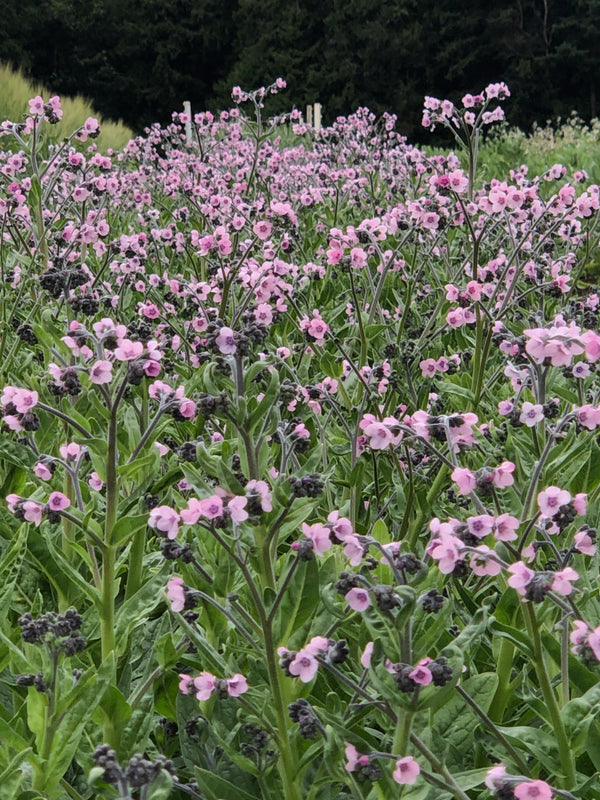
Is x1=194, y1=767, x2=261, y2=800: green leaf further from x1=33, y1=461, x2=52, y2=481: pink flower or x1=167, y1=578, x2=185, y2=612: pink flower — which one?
x1=33, y1=461, x2=52, y2=481: pink flower

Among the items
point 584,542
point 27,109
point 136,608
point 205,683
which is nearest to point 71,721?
point 205,683

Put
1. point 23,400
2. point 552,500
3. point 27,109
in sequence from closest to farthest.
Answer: point 552,500 < point 23,400 < point 27,109

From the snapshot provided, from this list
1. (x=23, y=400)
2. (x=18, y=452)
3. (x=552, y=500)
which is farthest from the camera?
(x=18, y=452)

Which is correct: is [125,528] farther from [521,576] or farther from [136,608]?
[521,576]

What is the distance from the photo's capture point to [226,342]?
4.95ft

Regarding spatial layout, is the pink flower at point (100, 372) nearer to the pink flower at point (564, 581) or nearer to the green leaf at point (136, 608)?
the green leaf at point (136, 608)

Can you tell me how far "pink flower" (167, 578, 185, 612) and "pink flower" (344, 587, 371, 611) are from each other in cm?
32

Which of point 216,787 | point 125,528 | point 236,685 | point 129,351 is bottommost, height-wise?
point 216,787

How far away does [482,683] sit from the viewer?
179 centimetres

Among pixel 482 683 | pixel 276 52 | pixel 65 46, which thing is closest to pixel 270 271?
pixel 482 683

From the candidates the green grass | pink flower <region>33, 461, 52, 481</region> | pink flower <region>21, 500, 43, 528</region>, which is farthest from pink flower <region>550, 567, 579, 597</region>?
the green grass

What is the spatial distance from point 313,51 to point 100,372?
135 feet

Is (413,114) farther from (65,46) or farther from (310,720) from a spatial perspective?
(310,720)

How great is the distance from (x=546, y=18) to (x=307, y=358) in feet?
131
